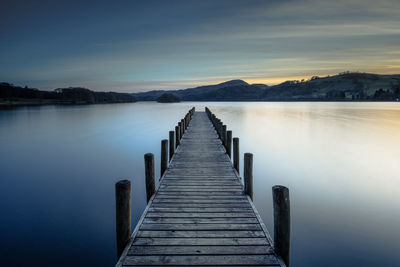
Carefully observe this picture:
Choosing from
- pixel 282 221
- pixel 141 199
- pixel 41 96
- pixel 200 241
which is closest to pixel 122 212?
pixel 200 241

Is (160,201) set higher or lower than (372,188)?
higher

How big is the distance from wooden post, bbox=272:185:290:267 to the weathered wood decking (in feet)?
0.47

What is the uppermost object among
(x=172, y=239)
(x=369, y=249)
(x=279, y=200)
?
(x=279, y=200)

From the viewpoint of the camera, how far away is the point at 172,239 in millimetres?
4070

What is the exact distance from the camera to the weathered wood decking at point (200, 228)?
Answer: 361 centimetres

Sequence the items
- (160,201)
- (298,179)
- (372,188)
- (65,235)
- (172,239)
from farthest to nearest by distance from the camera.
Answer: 1. (298,179)
2. (372,188)
3. (65,235)
4. (160,201)
5. (172,239)

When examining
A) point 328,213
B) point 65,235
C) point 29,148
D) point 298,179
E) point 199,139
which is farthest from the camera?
point 29,148

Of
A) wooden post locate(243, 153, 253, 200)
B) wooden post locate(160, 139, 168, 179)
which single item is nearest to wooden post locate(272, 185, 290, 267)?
wooden post locate(243, 153, 253, 200)

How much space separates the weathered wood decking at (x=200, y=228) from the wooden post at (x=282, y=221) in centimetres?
14

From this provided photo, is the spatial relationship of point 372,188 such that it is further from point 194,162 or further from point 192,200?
point 192,200

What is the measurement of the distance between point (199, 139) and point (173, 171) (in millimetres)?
6444

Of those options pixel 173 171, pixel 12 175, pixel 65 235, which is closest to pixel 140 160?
pixel 12 175

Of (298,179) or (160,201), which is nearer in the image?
(160,201)

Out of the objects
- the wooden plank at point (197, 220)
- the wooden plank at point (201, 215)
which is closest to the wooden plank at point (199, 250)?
the wooden plank at point (197, 220)
